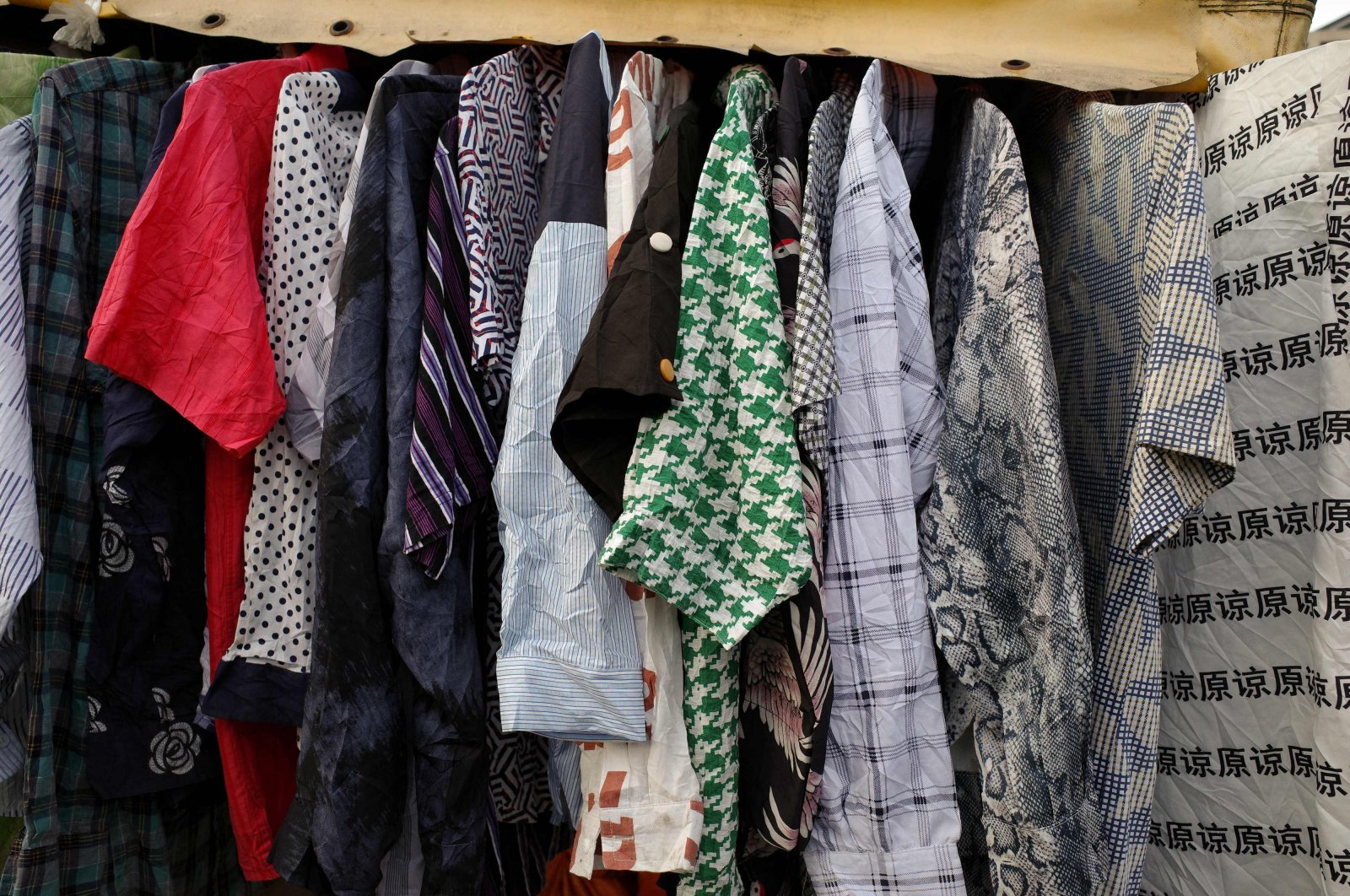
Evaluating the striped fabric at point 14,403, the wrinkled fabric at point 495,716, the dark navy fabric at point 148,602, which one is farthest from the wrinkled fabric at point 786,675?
the striped fabric at point 14,403

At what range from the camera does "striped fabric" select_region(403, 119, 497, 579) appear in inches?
32.7

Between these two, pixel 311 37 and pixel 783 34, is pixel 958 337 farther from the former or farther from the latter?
pixel 311 37

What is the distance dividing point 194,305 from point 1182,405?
96 cm

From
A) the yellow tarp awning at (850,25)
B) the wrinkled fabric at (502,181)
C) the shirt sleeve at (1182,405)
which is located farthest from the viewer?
the yellow tarp awning at (850,25)

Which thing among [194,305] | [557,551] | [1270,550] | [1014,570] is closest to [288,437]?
[194,305]

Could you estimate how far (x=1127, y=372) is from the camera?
948 millimetres

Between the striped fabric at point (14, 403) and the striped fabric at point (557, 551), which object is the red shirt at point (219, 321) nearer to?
the striped fabric at point (14, 403)

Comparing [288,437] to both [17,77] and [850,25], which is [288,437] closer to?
[17,77]

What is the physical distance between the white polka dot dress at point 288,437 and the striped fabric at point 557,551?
0.26 metres

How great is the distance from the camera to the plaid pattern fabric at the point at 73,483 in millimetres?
899

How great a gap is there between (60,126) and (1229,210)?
51.6 inches

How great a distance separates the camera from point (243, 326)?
87 cm

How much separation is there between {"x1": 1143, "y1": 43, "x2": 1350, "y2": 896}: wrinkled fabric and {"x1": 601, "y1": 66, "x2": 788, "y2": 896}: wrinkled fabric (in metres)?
0.52

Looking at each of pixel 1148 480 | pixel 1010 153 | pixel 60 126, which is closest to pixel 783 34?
pixel 1010 153
